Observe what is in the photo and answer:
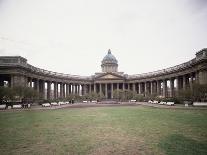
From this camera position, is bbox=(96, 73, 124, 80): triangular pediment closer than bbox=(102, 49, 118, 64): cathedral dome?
Yes

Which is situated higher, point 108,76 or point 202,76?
point 108,76

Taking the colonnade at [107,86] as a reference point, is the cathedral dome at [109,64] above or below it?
above

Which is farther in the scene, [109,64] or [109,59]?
[109,59]

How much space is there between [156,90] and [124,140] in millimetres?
91520

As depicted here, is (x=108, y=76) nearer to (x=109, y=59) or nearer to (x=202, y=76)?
(x=109, y=59)

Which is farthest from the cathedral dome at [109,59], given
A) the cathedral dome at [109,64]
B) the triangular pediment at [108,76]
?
the triangular pediment at [108,76]

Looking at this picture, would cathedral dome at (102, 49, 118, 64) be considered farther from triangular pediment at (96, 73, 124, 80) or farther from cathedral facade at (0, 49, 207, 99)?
triangular pediment at (96, 73, 124, 80)

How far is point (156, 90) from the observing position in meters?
100

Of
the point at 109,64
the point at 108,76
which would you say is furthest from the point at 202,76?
the point at 109,64

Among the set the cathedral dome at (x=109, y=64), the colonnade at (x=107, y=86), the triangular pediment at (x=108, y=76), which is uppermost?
the cathedral dome at (x=109, y=64)

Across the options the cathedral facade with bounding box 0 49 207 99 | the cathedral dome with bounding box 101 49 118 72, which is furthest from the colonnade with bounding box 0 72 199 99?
the cathedral dome with bounding box 101 49 118 72

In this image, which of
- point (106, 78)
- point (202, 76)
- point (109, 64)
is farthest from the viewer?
point (109, 64)

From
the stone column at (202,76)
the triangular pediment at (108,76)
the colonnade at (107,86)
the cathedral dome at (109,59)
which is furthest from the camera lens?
the cathedral dome at (109,59)

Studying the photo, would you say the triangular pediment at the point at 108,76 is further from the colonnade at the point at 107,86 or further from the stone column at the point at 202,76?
the stone column at the point at 202,76
